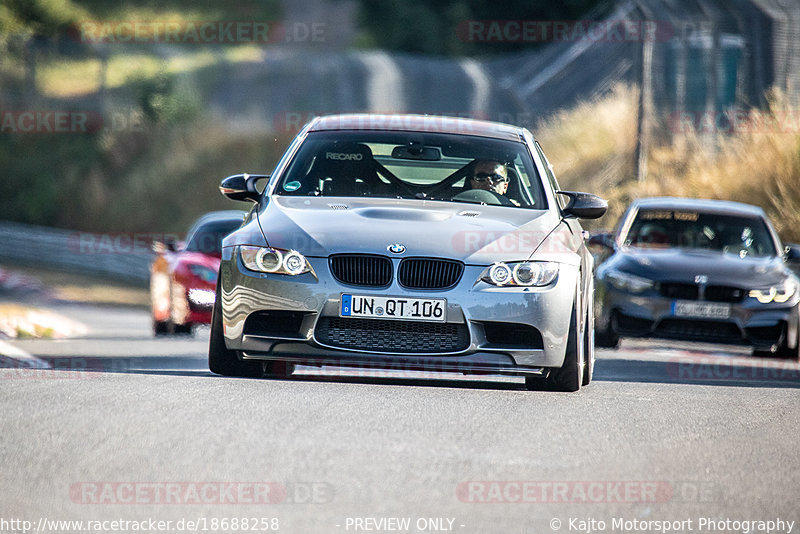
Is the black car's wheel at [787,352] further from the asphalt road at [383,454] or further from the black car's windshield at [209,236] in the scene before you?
the black car's windshield at [209,236]

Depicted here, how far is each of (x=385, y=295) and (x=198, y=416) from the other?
1322mm

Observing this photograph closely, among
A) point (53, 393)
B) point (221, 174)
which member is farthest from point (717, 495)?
point (221, 174)

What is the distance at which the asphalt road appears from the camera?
19.4 ft

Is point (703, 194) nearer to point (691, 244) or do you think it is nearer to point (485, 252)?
point (691, 244)

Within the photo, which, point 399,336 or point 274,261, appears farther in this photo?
point 274,261

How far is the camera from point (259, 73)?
47031 mm

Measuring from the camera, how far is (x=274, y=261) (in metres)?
8.90

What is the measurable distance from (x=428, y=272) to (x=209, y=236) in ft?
28.1

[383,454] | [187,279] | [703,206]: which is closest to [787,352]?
[703,206]

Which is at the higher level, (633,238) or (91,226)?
(633,238)

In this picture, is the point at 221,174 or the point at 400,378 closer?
the point at 400,378
